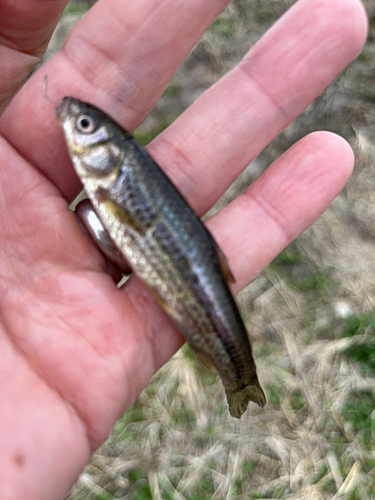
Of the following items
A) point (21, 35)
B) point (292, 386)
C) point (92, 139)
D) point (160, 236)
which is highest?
point (21, 35)

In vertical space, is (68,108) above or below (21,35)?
below

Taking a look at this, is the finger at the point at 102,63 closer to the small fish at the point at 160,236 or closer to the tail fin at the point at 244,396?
the small fish at the point at 160,236

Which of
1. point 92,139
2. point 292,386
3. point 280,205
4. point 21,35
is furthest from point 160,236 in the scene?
point 292,386

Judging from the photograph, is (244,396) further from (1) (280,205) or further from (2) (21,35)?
(2) (21,35)

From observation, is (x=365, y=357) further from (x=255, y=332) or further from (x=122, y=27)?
(x=122, y=27)

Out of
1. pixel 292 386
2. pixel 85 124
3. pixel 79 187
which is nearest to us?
pixel 85 124
